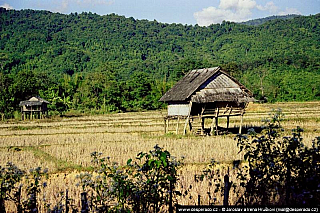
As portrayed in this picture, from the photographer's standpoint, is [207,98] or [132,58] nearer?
[207,98]

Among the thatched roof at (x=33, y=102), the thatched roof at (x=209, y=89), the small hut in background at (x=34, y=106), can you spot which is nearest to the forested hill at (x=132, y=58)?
the small hut in background at (x=34, y=106)

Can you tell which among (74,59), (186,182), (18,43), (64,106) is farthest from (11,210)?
(18,43)

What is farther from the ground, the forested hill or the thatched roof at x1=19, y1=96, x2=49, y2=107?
the forested hill

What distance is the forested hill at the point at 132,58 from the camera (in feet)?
180

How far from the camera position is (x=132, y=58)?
133 meters

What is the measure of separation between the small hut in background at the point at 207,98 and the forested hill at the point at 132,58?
99.7 ft

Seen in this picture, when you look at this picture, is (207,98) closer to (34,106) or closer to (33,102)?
(33,102)

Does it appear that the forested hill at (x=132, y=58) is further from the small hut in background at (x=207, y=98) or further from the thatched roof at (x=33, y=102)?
the small hut in background at (x=207, y=98)

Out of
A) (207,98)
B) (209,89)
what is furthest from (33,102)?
(207,98)

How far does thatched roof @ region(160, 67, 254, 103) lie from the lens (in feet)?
70.7

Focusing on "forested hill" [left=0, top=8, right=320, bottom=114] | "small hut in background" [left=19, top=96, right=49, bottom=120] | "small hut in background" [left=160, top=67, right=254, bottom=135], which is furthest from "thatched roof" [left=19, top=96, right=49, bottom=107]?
"small hut in background" [left=160, top=67, right=254, bottom=135]

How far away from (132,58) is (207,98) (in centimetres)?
11365

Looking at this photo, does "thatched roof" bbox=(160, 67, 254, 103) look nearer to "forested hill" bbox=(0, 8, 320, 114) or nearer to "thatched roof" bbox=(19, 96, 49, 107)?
"thatched roof" bbox=(19, 96, 49, 107)

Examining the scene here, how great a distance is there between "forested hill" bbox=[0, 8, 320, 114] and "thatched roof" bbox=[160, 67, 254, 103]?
3034 centimetres
